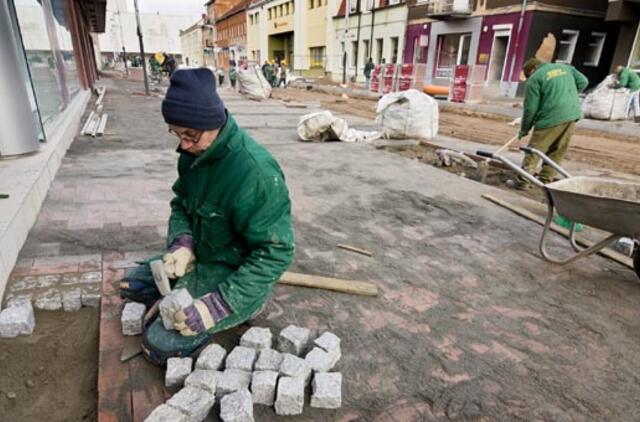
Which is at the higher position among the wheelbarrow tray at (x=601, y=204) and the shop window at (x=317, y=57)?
the shop window at (x=317, y=57)

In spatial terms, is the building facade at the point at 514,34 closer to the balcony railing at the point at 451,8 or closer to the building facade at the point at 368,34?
the balcony railing at the point at 451,8

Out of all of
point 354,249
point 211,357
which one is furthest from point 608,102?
point 211,357

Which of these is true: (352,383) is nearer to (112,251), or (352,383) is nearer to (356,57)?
(112,251)

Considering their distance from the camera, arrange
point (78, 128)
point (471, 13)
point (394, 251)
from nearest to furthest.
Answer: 1. point (394, 251)
2. point (78, 128)
3. point (471, 13)

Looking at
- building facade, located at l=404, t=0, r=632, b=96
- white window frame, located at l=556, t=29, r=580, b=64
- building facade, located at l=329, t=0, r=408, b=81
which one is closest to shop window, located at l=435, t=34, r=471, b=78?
building facade, located at l=404, t=0, r=632, b=96

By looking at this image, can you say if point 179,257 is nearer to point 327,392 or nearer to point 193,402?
point 193,402

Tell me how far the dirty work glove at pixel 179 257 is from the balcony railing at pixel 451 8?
23898 mm

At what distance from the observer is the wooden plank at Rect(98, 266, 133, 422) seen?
6.14 ft

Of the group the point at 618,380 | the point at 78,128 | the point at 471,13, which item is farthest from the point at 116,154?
the point at 471,13

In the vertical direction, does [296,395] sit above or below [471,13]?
below

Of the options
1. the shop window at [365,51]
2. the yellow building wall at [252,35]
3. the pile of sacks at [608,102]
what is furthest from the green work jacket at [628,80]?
the yellow building wall at [252,35]

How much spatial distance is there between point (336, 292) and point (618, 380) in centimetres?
171

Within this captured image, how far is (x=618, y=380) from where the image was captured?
2.26m

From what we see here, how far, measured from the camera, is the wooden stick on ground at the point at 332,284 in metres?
2.95
